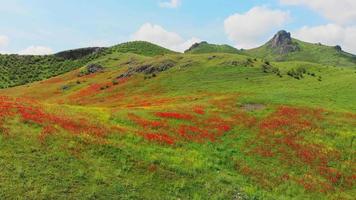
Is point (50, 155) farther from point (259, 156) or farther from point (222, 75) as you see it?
point (222, 75)

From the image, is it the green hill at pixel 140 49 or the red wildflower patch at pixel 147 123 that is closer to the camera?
the red wildflower patch at pixel 147 123

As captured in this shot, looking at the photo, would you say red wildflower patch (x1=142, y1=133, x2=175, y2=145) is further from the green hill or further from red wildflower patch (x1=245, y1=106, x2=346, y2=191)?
the green hill

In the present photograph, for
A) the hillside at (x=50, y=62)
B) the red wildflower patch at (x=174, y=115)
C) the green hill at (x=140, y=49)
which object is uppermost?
the green hill at (x=140, y=49)

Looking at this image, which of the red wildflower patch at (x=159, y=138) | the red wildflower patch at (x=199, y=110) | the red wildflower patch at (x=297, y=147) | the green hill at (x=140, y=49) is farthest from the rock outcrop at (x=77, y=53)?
the red wildflower patch at (x=159, y=138)

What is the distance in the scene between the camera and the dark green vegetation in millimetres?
29047

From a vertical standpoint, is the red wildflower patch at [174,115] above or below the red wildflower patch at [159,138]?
above

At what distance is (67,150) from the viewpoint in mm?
32156

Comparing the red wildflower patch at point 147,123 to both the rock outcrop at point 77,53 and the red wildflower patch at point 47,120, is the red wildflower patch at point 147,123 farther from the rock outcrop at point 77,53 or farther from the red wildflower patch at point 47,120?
the rock outcrop at point 77,53

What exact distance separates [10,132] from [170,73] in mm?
63147

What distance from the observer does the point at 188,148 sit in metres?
39.3

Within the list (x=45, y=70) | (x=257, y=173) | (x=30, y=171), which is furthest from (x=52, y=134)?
(x=45, y=70)

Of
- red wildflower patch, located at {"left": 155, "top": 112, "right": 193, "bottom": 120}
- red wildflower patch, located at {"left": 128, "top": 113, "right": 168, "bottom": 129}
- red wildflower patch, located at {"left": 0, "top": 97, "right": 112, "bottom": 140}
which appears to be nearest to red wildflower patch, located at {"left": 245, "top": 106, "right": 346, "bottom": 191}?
red wildflower patch, located at {"left": 155, "top": 112, "right": 193, "bottom": 120}

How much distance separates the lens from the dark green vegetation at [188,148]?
2905cm

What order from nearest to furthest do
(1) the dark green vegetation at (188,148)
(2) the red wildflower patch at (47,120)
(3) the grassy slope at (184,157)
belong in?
(3) the grassy slope at (184,157) → (1) the dark green vegetation at (188,148) → (2) the red wildflower patch at (47,120)
